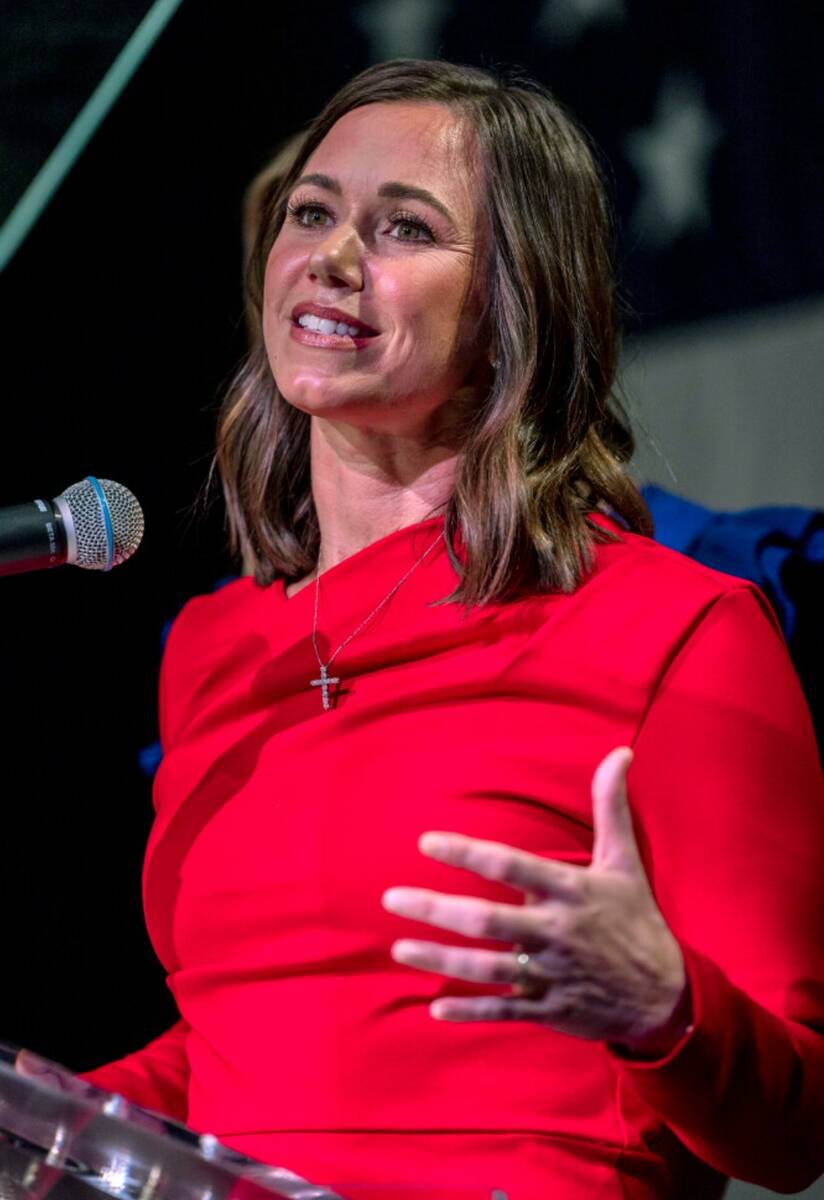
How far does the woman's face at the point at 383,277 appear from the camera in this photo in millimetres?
1481

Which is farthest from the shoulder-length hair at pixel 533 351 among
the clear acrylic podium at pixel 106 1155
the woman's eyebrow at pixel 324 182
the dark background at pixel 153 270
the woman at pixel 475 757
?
the clear acrylic podium at pixel 106 1155

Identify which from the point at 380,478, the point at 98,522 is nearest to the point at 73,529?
the point at 98,522

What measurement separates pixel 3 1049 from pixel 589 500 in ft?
2.79

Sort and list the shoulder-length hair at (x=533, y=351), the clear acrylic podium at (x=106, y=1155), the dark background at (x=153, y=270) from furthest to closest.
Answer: the dark background at (x=153, y=270), the shoulder-length hair at (x=533, y=351), the clear acrylic podium at (x=106, y=1155)

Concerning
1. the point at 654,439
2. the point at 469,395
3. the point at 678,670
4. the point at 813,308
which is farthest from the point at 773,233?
the point at 678,670

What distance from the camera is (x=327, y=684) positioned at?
1.48 meters

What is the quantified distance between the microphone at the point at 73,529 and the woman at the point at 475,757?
32 centimetres

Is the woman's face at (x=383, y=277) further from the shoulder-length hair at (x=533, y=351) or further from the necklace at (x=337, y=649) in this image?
the necklace at (x=337, y=649)

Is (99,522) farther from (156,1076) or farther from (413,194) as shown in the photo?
(156,1076)

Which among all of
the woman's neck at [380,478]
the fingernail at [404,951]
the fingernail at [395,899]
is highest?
the woman's neck at [380,478]

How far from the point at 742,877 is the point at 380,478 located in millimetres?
611

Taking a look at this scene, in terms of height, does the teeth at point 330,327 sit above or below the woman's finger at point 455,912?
above

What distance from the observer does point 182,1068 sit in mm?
1595

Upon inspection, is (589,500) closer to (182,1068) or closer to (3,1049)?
(182,1068)
